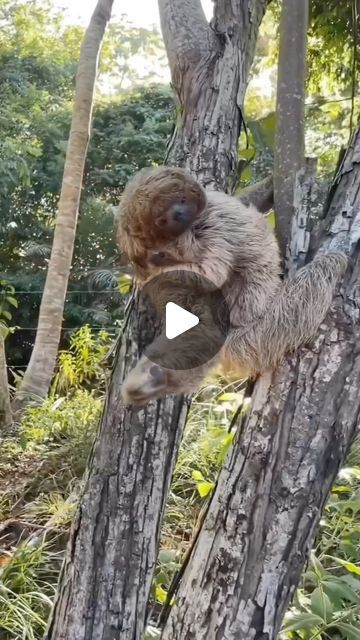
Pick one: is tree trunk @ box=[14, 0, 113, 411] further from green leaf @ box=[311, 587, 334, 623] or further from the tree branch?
green leaf @ box=[311, 587, 334, 623]

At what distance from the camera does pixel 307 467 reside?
4.41 ft

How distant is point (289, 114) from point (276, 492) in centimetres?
100

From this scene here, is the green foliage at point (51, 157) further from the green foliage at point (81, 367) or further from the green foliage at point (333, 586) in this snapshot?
the green foliage at point (333, 586)

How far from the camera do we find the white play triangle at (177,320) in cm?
168

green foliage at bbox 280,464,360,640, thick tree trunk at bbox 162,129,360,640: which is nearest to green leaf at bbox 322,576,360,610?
green foliage at bbox 280,464,360,640

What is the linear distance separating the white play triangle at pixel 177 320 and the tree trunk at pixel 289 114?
0.35 metres

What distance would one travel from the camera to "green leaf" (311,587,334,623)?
7.16 feet

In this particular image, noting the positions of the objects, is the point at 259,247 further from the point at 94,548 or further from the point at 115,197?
the point at 115,197

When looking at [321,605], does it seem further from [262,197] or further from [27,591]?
[27,591]

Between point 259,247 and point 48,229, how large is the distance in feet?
30.9

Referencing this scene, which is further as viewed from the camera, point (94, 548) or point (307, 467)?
point (94, 548)

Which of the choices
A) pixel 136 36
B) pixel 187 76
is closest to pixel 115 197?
pixel 136 36

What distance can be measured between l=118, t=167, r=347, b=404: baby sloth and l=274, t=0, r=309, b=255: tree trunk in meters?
0.12

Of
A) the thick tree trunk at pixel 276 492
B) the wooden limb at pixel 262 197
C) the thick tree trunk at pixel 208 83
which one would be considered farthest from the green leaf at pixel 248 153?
the thick tree trunk at pixel 276 492
